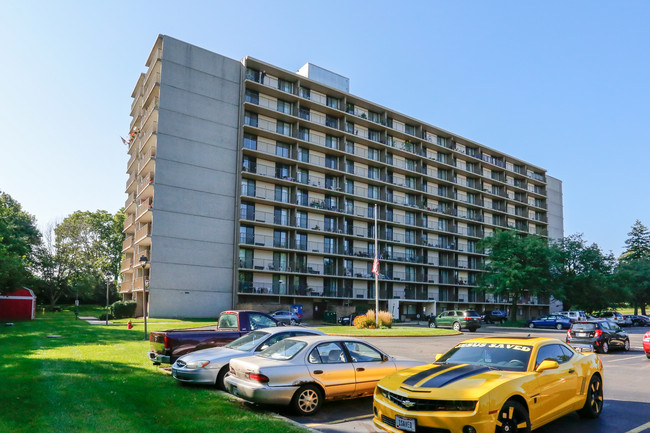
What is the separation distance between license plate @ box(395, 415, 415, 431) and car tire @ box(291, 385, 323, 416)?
2503 mm

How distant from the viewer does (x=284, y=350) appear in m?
9.00

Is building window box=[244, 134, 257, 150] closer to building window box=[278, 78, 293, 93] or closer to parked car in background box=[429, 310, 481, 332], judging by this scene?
building window box=[278, 78, 293, 93]

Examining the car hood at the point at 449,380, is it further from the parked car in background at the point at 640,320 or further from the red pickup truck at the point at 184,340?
the parked car in background at the point at 640,320

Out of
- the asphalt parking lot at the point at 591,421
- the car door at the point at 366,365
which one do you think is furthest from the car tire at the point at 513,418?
the car door at the point at 366,365

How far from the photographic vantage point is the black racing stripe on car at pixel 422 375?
667cm

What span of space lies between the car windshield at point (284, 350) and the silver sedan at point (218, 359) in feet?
3.71

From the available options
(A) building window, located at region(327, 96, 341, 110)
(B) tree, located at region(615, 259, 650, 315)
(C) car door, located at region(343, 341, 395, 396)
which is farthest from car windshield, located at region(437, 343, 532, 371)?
(B) tree, located at region(615, 259, 650, 315)

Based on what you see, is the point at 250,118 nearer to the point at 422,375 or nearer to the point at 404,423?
the point at 422,375

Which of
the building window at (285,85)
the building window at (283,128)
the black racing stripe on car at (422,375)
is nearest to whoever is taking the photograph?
the black racing stripe on car at (422,375)

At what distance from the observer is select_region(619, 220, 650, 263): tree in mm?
97438

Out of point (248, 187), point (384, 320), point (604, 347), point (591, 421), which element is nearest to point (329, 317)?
point (384, 320)

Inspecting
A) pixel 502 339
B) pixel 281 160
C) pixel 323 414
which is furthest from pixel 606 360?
pixel 281 160

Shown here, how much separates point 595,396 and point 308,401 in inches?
204

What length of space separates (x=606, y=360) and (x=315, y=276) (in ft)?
112
